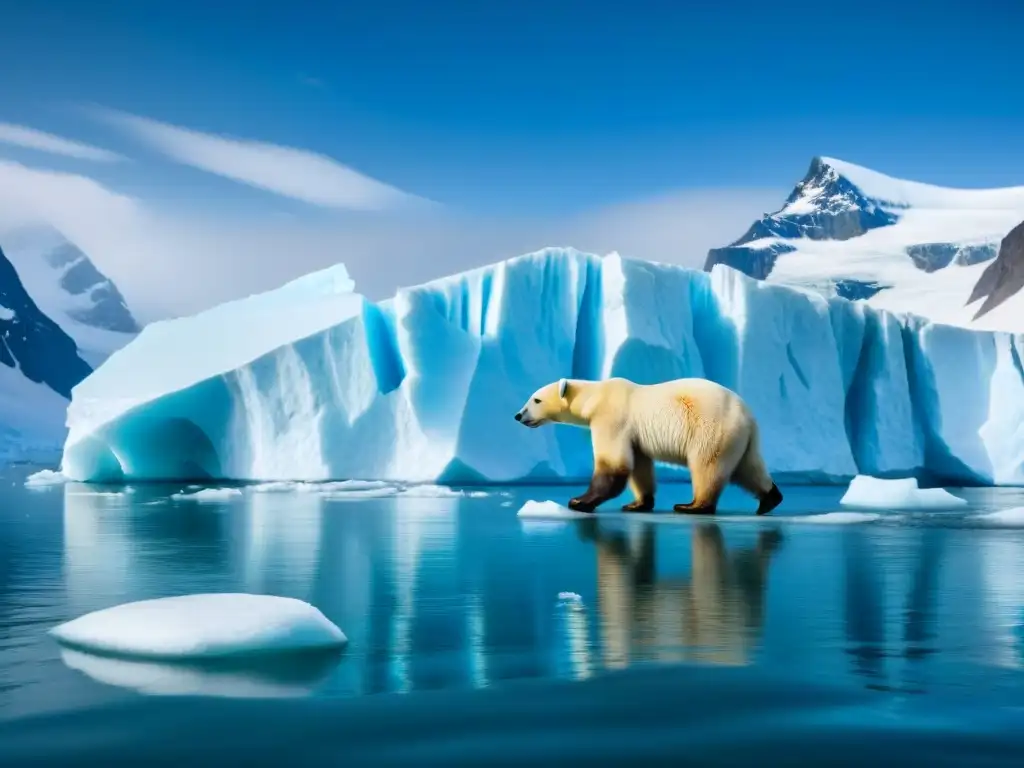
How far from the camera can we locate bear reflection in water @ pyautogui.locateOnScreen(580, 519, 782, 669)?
167 inches

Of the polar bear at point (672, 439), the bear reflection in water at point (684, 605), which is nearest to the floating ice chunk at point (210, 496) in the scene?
the polar bear at point (672, 439)

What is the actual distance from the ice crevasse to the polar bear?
28.1 feet

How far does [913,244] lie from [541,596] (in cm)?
8017

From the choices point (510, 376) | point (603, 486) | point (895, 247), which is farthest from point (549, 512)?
point (895, 247)

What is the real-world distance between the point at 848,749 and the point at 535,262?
20087 mm

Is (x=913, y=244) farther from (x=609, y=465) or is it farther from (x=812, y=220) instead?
(x=609, y=465)

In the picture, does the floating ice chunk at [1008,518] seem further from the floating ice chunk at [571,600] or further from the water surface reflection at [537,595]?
the floating ice chunk at [571,600]

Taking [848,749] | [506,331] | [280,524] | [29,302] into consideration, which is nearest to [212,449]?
[506,331]

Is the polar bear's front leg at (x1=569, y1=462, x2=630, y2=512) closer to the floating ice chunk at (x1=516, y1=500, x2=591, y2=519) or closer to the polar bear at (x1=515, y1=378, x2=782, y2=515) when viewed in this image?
the polar bear at (x1=515, y1=378, x2=782, y2=515)

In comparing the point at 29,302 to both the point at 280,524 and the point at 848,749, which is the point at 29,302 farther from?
the point at 848,749

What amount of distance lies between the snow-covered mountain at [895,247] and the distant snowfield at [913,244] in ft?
0.25

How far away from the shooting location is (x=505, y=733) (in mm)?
3162

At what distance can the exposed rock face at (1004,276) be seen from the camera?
191ft

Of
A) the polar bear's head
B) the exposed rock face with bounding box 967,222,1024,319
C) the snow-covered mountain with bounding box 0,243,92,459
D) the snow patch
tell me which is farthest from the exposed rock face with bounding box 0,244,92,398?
the polar bear's head
